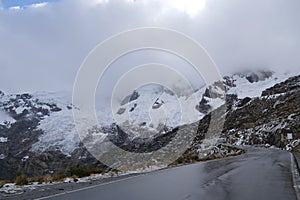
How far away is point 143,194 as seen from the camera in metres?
11.6

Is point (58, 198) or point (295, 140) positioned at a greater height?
point (295, 140)

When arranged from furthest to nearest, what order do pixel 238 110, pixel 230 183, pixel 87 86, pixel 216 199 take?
pixel 238 110
pixel 87 86
pixel 230 183
pixel 216 199

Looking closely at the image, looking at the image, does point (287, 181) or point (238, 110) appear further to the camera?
point (238, 110)

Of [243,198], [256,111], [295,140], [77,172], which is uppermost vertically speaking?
[256,111]

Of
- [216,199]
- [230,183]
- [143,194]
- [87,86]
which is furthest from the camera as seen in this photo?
[87,86]

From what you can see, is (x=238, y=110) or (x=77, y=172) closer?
(x=77, y=172)

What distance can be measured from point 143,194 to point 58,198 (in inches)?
93.8

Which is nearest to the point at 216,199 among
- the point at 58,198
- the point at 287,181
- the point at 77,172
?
the point at 58,198

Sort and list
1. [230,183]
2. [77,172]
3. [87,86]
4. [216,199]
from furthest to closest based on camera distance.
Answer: [87,86] → [77,172] → [230,183] → [216,199]

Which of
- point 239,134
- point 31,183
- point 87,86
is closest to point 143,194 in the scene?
point 31,183

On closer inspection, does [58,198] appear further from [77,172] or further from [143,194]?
[77,172]

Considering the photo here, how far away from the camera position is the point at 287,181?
47.4 feet

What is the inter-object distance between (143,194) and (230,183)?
152 inches

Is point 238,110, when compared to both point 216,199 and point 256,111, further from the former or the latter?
point 216,199
